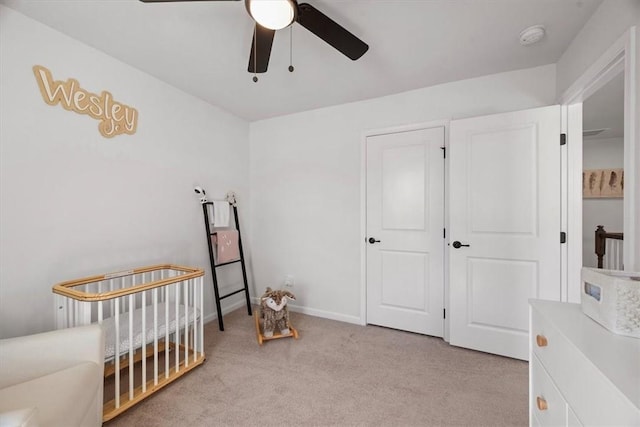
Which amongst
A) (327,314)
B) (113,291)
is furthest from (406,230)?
(113,291)

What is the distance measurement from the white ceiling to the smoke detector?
0.04 m

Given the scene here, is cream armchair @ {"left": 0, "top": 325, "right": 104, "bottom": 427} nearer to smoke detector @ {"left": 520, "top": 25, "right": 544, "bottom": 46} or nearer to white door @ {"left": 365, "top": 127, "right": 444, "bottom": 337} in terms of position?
white door @ {"left": 365, "top": 127, "right": 444, "bottom": 337}

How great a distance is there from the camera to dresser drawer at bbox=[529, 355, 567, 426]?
0.89 metres

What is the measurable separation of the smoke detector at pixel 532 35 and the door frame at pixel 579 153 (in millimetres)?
368

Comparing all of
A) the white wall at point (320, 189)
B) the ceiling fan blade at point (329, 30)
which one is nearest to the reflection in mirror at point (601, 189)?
the white wall at point (320, 189)

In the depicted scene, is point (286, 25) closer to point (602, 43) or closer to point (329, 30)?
point (329, 30)

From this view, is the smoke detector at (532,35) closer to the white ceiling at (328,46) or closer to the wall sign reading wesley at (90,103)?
the white ceiling at (328,46)

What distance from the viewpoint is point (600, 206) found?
12.6 ft

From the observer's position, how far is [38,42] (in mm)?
1665

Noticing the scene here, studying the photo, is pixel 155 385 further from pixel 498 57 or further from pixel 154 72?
pixel 498 57

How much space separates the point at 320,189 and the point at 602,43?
2324 millimetres

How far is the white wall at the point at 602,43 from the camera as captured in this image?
1.21 metres

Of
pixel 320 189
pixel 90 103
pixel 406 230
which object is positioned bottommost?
pixel 406 230

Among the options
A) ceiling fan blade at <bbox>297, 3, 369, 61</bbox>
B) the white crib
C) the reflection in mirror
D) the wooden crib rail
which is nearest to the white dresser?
ceiling fan blade at <bbox>297, 3, 369, 61</bbox>
